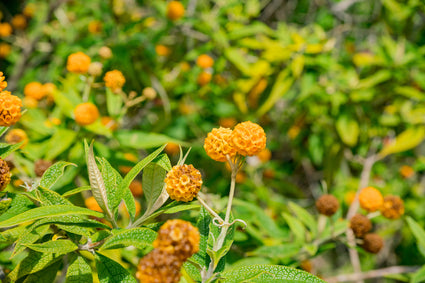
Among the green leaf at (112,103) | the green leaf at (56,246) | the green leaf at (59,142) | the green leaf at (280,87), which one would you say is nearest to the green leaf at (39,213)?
the green leaf at (56,246)

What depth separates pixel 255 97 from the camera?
2916 millimetres

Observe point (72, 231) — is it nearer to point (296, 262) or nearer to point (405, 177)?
point (296, 262)

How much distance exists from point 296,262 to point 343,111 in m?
1.50

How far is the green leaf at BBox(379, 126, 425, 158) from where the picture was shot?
262cm

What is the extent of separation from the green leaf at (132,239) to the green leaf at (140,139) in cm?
86

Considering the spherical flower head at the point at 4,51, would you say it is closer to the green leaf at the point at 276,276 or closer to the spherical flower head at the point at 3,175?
the spherical flower head at the point at 3,175

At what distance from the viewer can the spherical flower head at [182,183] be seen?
926 millimetres

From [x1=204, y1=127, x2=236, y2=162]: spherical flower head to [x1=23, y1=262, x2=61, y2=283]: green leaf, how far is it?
23.3 inches

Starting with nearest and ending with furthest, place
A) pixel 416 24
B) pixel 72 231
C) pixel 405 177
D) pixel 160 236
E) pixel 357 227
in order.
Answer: pixel 160 236 < pixel 72 231 < pixel 357 227 < pixel 405 177 < pixel 416 24

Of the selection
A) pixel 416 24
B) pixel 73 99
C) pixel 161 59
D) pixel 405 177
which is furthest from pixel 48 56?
pixel 416 24

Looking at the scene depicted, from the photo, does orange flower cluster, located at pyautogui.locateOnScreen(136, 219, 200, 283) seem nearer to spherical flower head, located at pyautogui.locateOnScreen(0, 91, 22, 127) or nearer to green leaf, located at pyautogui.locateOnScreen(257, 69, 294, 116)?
spherical flower head, located at pyautogui.locateOnScreen(0, 91, 22, 127)

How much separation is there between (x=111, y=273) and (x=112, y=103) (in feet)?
3.65

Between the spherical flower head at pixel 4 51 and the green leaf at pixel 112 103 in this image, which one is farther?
the spherical flower head at pixel 4 51

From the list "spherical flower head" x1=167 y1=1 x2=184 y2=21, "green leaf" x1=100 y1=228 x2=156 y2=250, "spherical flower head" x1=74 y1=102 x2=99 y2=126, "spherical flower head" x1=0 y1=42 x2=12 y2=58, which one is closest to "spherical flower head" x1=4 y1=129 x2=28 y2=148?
"spherical flower head" x1=74 y1=102 x2=99 y2=126
